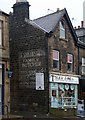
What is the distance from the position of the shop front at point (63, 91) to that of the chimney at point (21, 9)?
6386 millimetres

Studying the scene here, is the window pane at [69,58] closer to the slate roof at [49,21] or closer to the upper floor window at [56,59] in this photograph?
the upper floor window at [56,59]

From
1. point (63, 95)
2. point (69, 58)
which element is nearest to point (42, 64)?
point (63, 95)

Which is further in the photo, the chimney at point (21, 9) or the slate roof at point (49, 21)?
the chimney at point (21, 9)

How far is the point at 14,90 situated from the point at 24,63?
2745 millimetres

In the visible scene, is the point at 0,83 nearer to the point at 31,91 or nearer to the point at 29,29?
the point at 31,91

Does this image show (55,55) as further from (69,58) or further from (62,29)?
(62,29)

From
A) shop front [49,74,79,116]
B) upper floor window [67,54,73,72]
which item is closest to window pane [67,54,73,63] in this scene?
upper floor window [67,54,73,72]

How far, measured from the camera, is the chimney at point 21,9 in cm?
3020

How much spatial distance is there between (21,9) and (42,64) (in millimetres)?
5794

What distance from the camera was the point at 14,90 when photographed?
3028 centimetres

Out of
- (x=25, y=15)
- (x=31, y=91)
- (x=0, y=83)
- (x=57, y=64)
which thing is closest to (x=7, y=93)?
(x=0, y=83)

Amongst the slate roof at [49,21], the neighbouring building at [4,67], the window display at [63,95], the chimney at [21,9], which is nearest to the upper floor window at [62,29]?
the slate roof at [49,21]

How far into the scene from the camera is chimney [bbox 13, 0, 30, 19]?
30.2 m

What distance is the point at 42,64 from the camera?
1116 inches
